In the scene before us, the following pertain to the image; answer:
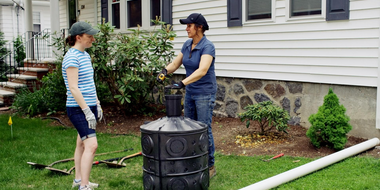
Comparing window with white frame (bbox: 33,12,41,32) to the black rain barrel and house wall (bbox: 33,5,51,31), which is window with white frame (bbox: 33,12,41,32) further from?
the black rain barrel

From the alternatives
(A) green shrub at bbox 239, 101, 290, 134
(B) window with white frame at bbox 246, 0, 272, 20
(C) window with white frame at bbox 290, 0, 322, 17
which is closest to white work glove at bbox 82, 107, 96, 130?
(A) green shrub at bbox 239, 101, 290, 134

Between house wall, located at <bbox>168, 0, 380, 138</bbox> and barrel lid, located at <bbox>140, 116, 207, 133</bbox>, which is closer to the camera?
barrel lid, located at <bbox>140, 116, 207, 133</bbox>

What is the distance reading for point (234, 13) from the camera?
7.42 meters

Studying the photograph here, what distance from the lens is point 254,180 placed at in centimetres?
424

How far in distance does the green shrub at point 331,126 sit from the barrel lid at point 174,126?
2406 millimetres

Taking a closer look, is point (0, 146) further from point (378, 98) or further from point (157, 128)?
point (378, 98)

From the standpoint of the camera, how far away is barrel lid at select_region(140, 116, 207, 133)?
10.8ft

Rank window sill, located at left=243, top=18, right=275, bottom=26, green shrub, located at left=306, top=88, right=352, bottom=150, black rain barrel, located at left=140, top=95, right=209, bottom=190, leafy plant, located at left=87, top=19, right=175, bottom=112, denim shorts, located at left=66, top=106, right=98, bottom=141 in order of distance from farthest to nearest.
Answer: leafy plant, located at left=87, top=19, right=175, bottom=112, window sill, located at left=243, top=18, right=275, bottom=26, green shrub, located at left=306, top=88, right=352, bottom=150, denim shorts, located at left=66, top=106, right=98, bottom=141, black rain barrel, located at left=140, top=95, right=209, bottom=190

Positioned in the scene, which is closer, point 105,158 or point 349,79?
point 105,158

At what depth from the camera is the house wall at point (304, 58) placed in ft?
18.8

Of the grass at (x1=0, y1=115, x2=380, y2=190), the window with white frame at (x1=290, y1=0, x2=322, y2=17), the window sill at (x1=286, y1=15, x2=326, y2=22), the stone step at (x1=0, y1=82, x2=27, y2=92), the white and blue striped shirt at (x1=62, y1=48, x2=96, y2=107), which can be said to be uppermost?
the window with white frame at (x1=290, y1=0, x2=322, y2=17)

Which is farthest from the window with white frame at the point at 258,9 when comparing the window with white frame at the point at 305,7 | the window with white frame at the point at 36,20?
the window with white frame at the point at 36,20

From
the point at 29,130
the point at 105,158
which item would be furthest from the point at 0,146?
the point at 105,158

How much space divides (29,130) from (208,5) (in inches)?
167
